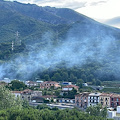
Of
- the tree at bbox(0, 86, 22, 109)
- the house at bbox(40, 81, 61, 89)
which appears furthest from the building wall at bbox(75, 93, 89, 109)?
the house at bbox(40, 81, 61, 89)

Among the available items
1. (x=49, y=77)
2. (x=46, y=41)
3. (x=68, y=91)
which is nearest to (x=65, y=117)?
(x=68, y=91)

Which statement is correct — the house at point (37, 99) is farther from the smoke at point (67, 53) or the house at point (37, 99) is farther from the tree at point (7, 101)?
the smoke at point (67, 53)

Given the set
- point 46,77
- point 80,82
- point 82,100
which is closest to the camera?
point 82,100

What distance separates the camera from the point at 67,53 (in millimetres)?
76688

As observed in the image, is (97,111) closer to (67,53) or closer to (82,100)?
(82,100)

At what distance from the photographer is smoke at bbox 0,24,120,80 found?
62.2m

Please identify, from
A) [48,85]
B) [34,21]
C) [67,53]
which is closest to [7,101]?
[48,85]

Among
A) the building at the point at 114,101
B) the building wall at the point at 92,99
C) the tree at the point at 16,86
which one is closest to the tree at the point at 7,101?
the building wall at the point at 92,99

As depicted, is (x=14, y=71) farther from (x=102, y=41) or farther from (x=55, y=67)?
(x=102, y=41)

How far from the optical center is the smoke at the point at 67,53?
204 feet

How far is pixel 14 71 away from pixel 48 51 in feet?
58.4

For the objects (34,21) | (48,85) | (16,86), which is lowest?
(48,85)

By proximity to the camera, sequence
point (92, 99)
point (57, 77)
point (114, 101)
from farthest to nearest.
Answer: point (57, 77), point (92, 99), point (114, 101)

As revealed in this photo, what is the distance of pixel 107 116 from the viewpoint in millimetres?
27125
